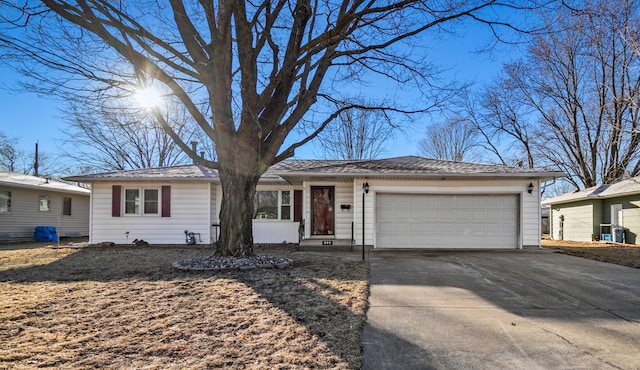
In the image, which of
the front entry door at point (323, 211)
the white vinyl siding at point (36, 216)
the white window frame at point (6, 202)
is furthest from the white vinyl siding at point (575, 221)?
the white window frame at point (6, 202)

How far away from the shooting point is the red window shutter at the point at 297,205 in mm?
13414

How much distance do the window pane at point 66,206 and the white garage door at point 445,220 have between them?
1670cm

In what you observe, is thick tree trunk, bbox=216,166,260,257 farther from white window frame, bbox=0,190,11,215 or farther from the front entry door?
white window frame, bbox=0,190,11,215

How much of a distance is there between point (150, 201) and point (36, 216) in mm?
8295

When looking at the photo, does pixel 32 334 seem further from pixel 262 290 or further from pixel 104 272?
pixel 104 272

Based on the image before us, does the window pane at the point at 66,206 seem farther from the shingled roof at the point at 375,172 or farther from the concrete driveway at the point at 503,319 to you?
the concrete driveway at the point at 503,319

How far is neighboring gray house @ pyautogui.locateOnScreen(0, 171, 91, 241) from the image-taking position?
51.9 ft

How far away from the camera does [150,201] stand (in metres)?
13.3

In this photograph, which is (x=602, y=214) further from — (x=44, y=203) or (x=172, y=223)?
(x=44, y=203)

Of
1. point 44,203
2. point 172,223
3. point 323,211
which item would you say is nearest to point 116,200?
point 172,223

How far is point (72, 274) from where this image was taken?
22.2ft

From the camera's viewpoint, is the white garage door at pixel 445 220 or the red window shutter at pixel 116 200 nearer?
the white garage door at pixel 445 220

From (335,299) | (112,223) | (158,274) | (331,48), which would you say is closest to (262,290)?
(335,299)

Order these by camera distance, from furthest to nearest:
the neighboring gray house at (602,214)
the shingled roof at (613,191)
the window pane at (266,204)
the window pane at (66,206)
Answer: the window pane at (66,206) → the neighboring gray house at (602,214) → the shingled roof at (613,191) → the window pane at (266,204)
